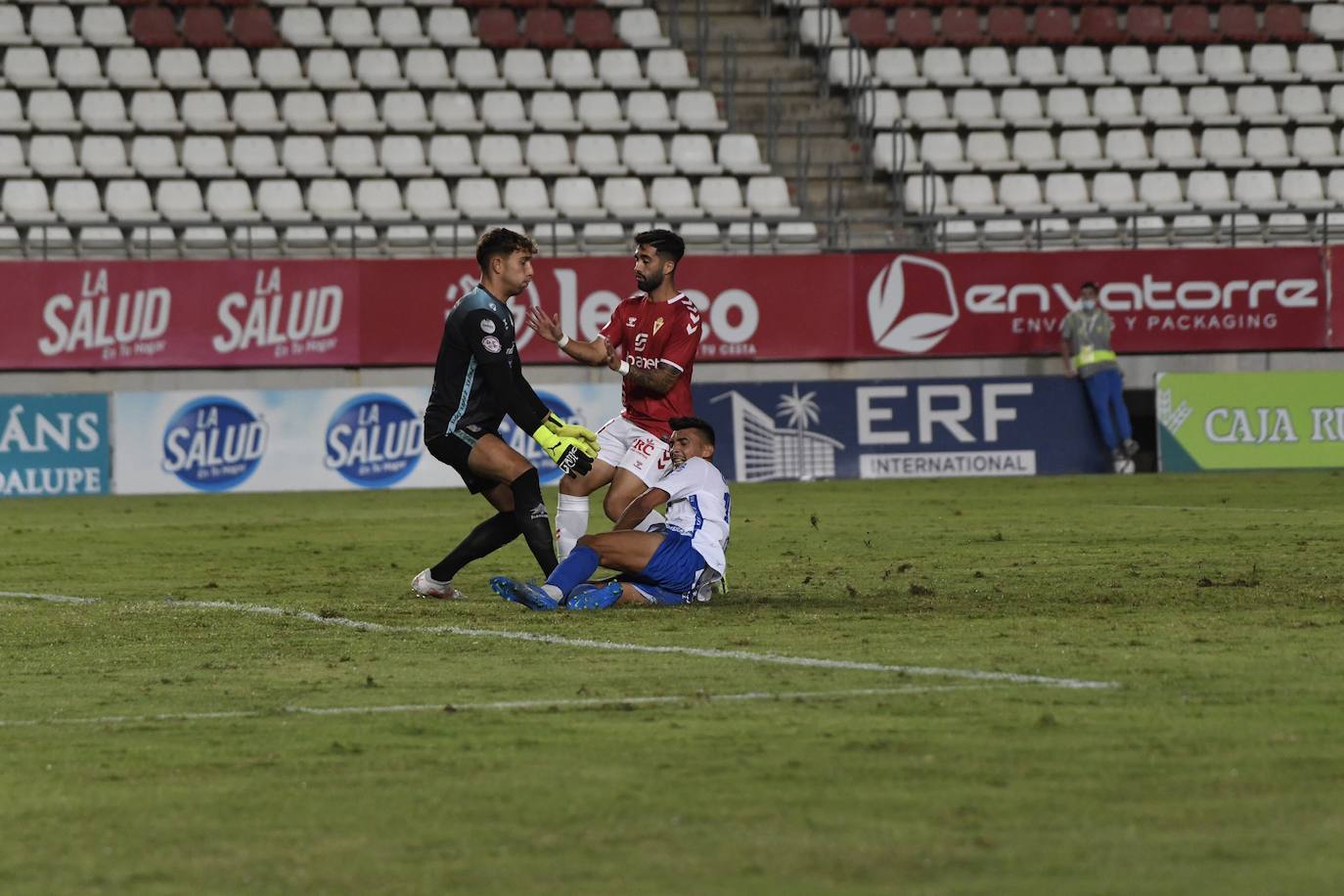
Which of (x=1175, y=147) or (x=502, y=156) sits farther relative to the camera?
(x=1175, y=147)

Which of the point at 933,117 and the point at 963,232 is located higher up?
the point at 933,117

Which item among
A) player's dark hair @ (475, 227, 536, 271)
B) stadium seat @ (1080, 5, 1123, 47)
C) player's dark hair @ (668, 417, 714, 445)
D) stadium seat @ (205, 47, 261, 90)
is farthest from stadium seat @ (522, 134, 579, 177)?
player's dark hair @ (668, 417, 714, 445)

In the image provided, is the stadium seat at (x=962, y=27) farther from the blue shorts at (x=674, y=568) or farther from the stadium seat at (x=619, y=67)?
the blue shorts at (x=674, y=568)

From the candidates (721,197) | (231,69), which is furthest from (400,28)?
(721,197)

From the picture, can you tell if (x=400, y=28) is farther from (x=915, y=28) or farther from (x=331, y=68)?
(x=915, y=28)

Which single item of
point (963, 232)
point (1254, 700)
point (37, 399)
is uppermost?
point (963, 232)

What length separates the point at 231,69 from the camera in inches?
1165

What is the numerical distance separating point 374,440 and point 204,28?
8.64 metres

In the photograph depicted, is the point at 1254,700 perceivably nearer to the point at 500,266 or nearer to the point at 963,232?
the point at 500,266

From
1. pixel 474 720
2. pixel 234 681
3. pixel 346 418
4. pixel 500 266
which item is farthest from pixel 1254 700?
pixel 346 418

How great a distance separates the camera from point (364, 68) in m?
Result: 30.0

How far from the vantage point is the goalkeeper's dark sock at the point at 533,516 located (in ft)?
37.2

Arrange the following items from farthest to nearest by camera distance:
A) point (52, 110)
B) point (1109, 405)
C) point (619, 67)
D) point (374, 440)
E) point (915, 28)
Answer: point (915, 28) → point (619, 67) → point (52, 110) → point (1109, 405) → point (374, 440)

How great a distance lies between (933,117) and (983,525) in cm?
1473
